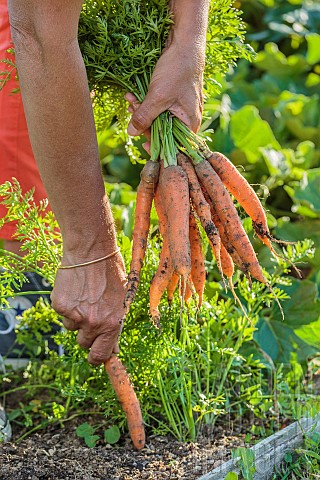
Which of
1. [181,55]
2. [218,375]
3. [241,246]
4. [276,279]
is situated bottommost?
[218,375]

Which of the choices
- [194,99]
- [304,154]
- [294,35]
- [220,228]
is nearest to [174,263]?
[220,228]

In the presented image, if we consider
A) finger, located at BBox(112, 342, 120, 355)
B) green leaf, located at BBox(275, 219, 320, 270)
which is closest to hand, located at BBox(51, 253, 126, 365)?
finger, located at BBox(112, 342, 120, 355)

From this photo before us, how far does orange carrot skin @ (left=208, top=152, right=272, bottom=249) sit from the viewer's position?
2.15 m

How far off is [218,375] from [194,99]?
927mm

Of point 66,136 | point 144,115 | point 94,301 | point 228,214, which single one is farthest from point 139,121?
point 94,301

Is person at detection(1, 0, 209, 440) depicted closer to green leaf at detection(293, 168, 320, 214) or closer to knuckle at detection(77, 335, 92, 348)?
knuckle at detection(77, 335, 92, 348)

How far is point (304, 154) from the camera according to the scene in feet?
12.8

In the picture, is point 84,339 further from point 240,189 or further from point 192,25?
point 192,25

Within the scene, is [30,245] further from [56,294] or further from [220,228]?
[220,228]

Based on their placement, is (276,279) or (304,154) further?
(304,154)

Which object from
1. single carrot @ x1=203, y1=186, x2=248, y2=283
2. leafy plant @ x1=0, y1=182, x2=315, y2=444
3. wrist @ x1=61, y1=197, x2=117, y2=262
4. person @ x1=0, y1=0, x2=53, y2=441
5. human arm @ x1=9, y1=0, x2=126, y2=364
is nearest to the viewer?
human arm @ x1=9, y1=0, x2=126, y2=364

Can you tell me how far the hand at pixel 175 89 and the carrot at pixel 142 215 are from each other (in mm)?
114

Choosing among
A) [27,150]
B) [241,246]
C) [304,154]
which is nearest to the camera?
[241,246]

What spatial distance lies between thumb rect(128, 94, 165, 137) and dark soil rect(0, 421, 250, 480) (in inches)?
36.6
